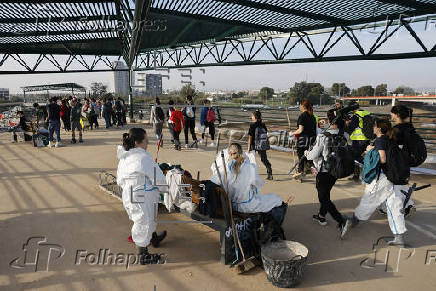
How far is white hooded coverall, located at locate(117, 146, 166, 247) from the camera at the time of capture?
9.77ft

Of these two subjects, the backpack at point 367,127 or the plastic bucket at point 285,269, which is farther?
the backpack at point 367,127

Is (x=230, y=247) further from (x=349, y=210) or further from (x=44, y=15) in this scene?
(x=44, y=15)

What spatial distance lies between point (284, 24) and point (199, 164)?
5.80 metres

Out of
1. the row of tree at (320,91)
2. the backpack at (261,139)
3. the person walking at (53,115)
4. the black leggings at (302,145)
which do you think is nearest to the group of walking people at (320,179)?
the black leggings at (302,145)

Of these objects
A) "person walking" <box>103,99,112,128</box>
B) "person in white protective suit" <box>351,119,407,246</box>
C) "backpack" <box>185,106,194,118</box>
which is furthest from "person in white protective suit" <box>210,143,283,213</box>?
"person walking" <box>103,99,112,128</box>

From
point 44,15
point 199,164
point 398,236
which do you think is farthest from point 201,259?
point 44,15

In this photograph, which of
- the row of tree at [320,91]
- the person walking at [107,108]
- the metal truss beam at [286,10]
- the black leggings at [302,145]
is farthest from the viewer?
the row of tree at [320,91]

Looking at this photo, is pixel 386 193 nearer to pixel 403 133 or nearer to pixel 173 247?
pixel 403 133

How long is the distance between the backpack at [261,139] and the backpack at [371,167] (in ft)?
8.44

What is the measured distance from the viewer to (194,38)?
13289mm

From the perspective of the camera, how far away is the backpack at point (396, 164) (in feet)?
11.0

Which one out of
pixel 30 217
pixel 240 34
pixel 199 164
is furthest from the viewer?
pixel 240 34

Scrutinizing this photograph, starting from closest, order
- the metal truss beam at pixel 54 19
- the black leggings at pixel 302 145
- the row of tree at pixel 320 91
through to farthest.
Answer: the black leggings at pixel 302 145 < the metal truss beam at pixel 54 19 < the row of tree at pixel 320 91

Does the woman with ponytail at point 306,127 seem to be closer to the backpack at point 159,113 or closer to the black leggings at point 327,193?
the black leggings at point 327,193
